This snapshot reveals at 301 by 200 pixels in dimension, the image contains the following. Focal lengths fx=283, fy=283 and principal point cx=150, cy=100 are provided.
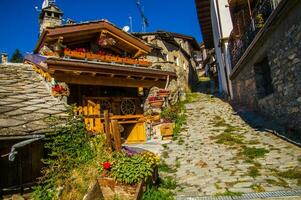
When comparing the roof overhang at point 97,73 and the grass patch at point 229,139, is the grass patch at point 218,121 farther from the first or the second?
the roof overhang at point 97,73

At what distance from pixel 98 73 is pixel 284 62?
23.5 feet

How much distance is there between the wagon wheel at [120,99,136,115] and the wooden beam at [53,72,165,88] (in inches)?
38.1

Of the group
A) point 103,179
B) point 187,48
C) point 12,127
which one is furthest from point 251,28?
point 187,48

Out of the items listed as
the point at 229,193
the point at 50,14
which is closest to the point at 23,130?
the point at 229,193

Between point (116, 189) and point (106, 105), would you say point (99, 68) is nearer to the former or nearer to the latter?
point (106, 105)

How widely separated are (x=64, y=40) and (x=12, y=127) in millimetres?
9416

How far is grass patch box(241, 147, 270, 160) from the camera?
8406mm

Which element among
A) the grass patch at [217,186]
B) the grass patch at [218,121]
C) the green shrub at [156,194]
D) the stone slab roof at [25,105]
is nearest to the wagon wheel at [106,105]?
the stone slab roof at [25,105]

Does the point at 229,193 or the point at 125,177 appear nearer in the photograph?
the point at 229,193

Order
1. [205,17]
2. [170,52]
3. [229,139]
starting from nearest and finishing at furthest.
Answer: [229,139] → [205,17] → [170,52]

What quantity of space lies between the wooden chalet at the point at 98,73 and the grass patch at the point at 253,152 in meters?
5.44

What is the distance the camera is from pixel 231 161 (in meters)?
8.29

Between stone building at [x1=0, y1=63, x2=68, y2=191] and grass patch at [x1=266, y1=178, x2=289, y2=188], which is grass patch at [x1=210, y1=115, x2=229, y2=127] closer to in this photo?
grass patch at [x1=266, y1=178, x2=289, y2=188]

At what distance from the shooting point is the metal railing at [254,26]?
10.8 metres
